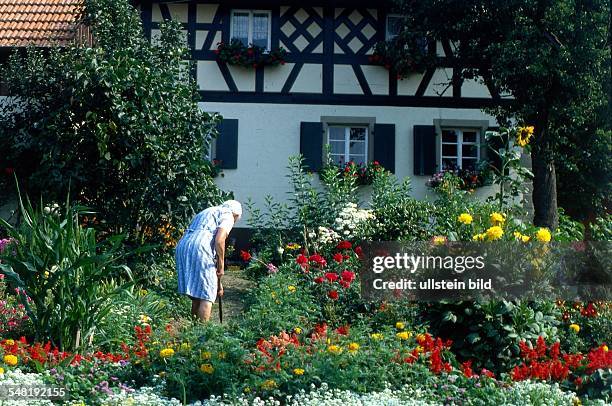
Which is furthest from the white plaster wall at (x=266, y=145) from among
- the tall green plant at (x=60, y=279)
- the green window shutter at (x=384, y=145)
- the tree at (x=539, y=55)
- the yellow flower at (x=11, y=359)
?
the yellow flower at (x=11, y=359)

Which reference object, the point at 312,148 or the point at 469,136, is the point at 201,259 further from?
the point at 469,136

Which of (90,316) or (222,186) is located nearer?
(90,316)

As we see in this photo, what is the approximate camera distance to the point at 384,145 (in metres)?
15.3

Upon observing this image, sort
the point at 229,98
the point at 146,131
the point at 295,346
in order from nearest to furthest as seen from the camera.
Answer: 1. the point at 295,346
2. the point at 146,131
3. the point at 229,98

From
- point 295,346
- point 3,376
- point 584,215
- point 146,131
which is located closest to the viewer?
point 3,376

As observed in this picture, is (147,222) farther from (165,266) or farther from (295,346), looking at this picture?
(295,346)

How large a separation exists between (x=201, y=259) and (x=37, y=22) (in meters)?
9.39

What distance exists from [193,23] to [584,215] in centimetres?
855

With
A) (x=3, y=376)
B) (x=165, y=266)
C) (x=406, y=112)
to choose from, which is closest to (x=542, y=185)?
(x=406, y=112)

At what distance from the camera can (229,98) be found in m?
15.2

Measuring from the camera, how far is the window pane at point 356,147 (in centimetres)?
1554

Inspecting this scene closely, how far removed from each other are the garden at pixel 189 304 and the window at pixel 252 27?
4.35 m

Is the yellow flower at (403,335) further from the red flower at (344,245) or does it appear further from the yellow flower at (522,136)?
the red flower at (344,245)

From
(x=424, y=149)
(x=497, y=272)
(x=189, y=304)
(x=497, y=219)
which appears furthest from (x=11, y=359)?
(x=424, y=149)
